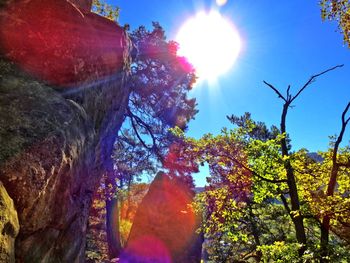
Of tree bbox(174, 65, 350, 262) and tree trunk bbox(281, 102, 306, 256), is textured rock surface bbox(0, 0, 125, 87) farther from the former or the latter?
tree trunk bbox(281, 102, 306, 256)

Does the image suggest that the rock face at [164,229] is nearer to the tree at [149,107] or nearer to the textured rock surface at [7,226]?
the tree at [149,107]

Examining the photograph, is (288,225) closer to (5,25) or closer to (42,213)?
(42,213)

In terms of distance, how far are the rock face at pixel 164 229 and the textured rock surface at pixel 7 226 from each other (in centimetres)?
1417

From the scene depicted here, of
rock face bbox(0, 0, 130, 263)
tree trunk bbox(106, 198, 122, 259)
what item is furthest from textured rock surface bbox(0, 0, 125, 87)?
tree trunk bbox(106, 198, 122, 259)

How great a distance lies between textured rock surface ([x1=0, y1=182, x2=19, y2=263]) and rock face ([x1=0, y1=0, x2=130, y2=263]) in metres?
0.29

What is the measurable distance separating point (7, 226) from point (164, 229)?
15348 mm

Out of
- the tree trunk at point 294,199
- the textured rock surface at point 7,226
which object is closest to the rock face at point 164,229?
the tree trunk at point 294,199

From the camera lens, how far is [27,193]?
548 cm

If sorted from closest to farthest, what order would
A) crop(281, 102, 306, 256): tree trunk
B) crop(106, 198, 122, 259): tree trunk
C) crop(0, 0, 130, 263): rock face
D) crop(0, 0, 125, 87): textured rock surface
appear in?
1. crop(0, 0, 130, 263): rock face
2. crop(0, 0, 125, 87): textured rock surface
3. crop(281, 102, 306, 256): tree trunk
4. crop(106, 198, 122, 259): tree trunk

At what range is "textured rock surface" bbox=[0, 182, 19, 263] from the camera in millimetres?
4586

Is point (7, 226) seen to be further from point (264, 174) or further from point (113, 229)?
point (113, 229)

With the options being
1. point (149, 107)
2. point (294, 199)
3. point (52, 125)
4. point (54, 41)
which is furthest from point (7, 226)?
point (149, 107)

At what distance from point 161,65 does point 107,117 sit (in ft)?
25.2

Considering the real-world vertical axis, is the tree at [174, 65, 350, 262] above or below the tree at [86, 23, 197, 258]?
below
